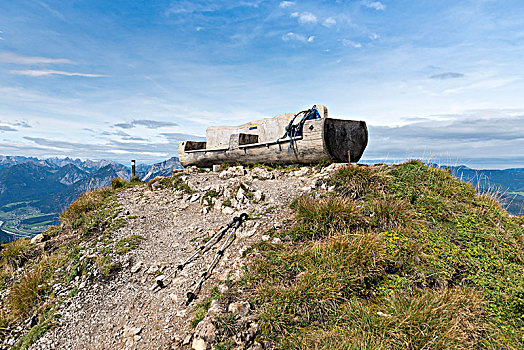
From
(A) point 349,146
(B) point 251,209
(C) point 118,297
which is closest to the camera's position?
(C) point 118,297

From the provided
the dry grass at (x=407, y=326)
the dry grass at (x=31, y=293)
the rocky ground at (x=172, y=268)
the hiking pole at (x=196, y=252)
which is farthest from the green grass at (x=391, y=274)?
the dry grass at (x=31, y=293)

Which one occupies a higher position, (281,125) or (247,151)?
(281,125)

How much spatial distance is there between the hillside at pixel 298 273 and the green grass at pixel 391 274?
0.08 feet

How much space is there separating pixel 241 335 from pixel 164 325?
1.76 metres

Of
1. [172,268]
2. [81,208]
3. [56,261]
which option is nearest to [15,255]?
[56,261]

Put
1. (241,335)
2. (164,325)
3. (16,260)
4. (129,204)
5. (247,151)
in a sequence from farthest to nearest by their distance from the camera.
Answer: (247,151), (129,204), (16,260), (164,325), (241,335)

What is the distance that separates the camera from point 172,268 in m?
6.84

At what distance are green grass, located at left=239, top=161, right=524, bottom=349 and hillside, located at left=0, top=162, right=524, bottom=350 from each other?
0.9 inches

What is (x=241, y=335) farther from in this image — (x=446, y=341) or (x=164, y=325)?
(x=446, y=341)

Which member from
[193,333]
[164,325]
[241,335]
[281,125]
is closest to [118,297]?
[164,325]

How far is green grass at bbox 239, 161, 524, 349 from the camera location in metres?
3.90

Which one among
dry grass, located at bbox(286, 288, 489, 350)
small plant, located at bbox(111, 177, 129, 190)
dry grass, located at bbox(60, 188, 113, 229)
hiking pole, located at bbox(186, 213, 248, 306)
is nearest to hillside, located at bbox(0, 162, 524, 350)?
dry grass, located at bbox(286, 288, 489, 350)

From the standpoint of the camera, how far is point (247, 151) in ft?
40.1

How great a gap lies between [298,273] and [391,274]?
1.75 meters
